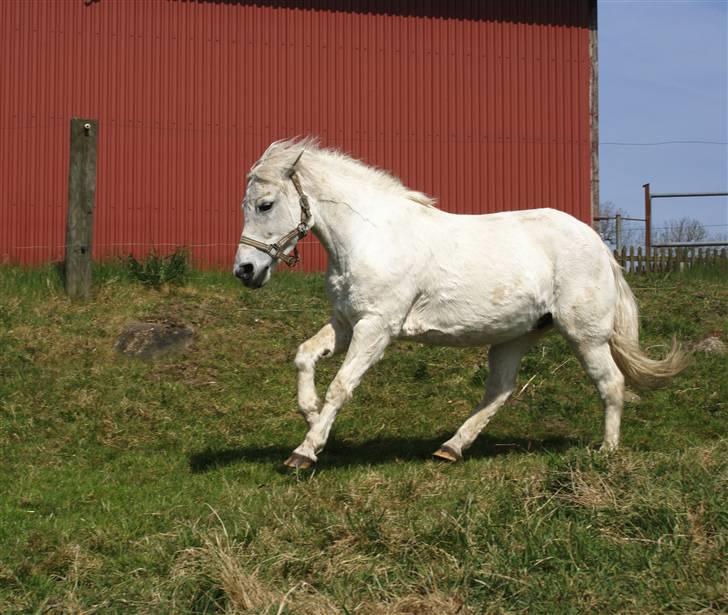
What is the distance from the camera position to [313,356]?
655 cm

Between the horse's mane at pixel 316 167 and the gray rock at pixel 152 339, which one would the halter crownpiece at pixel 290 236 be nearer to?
the horse's mane at pixel 316 167

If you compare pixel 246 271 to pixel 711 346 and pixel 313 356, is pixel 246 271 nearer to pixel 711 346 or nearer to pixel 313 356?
pixel 313 356

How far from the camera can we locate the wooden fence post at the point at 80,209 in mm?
11484

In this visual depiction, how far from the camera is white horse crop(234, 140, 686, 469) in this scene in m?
6.53

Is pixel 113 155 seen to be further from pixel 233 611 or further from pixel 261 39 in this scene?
pixel 233 611

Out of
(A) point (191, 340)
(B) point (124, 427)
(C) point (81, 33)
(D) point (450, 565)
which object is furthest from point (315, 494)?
(C) point (81, 33)

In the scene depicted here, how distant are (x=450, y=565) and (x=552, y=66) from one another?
48.8ft

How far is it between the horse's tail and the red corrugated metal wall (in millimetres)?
9371

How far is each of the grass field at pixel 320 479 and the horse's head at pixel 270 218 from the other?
4.68ft

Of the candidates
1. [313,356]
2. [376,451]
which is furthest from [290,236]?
[376,451]

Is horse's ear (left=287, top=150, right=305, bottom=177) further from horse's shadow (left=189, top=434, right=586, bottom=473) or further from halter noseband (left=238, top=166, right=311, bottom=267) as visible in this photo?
horse's shadow (left=189, top=434, right=586, bottom=473)

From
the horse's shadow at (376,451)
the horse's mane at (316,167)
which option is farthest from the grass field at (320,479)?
the horse's mane at (316,167)

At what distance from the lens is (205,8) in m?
16.7

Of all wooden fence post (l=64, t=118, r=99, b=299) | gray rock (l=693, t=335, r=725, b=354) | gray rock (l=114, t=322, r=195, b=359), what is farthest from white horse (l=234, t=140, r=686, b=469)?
wooden fence post (l=64, t=118, r=99, b=299)
